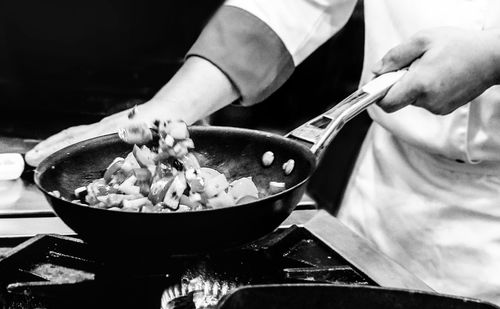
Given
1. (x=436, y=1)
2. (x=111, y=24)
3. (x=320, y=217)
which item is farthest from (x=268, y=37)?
(x=111, y=24)

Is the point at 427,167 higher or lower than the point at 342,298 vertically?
lower

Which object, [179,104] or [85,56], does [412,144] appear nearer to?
[179,104]

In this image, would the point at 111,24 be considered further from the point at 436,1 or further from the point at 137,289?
the point at 137,289

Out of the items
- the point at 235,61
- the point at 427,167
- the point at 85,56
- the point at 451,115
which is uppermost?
the point at 235,61

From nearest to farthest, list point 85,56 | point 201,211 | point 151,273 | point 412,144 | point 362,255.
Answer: point 201,211, point 151,273, point 362,255, point 412,144, point 85,56

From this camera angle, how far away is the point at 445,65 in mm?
1142

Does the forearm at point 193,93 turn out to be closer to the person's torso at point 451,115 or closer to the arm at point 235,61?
the arm at point 235,61

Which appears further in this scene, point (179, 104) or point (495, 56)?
point (179, 104)

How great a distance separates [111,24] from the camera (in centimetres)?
261

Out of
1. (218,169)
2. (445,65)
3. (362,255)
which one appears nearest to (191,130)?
(218,169)

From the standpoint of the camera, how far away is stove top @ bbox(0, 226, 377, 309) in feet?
2.90

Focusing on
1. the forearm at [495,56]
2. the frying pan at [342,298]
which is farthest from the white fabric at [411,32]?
the frying pan at [342,298]

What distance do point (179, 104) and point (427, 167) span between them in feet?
1.84

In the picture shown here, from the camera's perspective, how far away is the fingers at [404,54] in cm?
115
